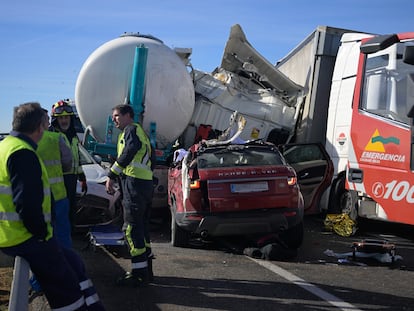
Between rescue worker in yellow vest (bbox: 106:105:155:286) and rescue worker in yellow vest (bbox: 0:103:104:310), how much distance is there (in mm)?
1748

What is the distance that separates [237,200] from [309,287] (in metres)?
1.77

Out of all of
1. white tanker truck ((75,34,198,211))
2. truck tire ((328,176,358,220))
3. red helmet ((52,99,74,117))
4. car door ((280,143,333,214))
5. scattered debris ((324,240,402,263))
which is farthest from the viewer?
car door ((280,143,333,214))

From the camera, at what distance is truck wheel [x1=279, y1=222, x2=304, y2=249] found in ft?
24.2

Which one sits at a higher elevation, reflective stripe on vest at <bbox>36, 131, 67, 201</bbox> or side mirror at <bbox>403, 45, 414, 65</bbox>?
side mirror at <bbox>403, 45, 414, 65</bbox>

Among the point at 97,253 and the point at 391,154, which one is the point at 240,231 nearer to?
the point at 97,253

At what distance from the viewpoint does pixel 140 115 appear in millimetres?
9242

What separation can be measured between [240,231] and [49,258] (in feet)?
12.6

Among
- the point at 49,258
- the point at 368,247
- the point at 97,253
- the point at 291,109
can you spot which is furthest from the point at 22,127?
the point at 291,109

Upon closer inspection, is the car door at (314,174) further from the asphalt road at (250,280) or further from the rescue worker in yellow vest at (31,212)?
the rescue worker in yellow vest at (31,212)

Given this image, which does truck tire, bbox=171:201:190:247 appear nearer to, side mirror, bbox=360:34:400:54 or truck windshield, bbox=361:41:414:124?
truck windshield, bbox=361:41:414:124

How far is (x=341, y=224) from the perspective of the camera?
8.89 metres

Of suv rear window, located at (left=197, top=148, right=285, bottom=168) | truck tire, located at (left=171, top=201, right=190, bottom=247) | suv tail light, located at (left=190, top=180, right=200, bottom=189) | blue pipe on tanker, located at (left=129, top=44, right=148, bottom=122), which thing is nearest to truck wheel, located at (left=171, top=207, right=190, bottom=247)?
truck tire, located at (left=171, top=201, right=190, bottom=247)

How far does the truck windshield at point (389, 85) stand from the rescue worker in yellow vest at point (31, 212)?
5.48 meters

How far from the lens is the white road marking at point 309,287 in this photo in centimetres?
493
